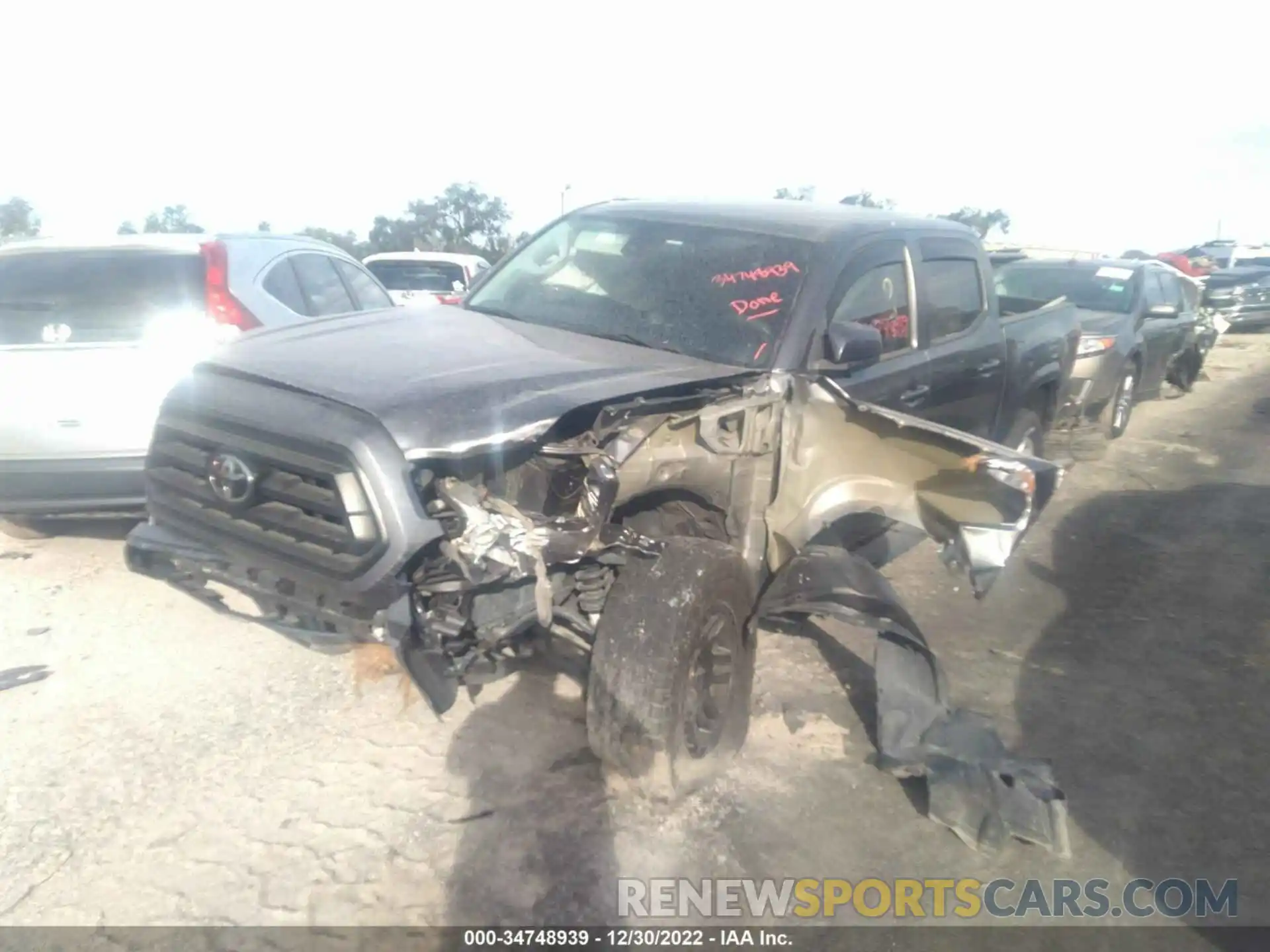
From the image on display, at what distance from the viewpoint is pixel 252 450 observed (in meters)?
3.27

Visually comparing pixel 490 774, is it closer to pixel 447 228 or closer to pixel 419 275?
pixel 419 275

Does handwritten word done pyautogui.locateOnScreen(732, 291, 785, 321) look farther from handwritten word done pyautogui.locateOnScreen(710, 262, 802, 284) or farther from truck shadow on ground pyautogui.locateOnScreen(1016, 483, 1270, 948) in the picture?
truck shadow on ground pyautogui.locateOnScreen(1016, 483, 1270, 948)

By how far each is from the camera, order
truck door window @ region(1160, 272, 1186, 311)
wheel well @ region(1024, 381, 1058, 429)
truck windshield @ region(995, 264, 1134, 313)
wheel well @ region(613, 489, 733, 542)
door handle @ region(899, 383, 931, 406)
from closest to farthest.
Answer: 1. wheel well @ region(613, 489, 733, 542)
2. door handle @ region(899, 383, 931, 406)
3. wheel well @ region(1024, 381, 1058, 429)
4. truck windshield @ region(995, 264, 1134, 313)
5. truck door window @ region(1160, 272, 1186, 311)

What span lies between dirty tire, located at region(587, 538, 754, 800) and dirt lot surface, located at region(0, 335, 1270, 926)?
0.57ft

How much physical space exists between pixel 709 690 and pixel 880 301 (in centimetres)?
217

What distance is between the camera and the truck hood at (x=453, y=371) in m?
3.08

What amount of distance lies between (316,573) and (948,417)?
3496mm

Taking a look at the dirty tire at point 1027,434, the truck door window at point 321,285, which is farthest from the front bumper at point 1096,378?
the truck door window at point 321,285

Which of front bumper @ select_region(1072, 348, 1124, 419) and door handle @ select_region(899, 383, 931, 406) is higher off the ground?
door handle @ select_region(899, 383, 931, 406)

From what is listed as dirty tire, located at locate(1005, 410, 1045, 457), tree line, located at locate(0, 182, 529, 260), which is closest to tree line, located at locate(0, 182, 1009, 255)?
tree line, located at locate(0, 182, 529, 260)

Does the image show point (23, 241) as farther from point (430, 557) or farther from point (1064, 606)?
point (1064, 606)

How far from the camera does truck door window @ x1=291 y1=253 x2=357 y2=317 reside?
6238 mm

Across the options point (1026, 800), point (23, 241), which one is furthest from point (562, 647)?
point (23, 241)

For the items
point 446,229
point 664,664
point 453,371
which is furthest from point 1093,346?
point 446,229
